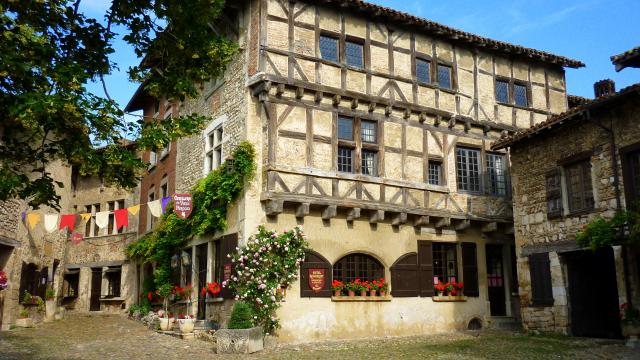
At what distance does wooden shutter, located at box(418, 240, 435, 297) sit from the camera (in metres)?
16.5

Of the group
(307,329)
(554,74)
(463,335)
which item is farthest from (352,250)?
(554,74)

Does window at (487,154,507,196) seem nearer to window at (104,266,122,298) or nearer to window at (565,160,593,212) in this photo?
window at (565,160,593,212)

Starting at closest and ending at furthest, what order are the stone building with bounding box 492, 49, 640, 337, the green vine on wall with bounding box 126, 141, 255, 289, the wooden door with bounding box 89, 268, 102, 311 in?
the stone building with bounding box 492, 49, 640, 337 → the green vine on wall with bounding box 126, 141, 255, 289 → the wooden door with bounding box 89, 268, 102, 311

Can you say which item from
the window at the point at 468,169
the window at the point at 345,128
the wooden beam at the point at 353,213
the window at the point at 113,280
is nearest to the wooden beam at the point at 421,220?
the window at the point at 468,169

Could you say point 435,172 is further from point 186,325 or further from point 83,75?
point 83,75

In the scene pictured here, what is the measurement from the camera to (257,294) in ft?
45.4

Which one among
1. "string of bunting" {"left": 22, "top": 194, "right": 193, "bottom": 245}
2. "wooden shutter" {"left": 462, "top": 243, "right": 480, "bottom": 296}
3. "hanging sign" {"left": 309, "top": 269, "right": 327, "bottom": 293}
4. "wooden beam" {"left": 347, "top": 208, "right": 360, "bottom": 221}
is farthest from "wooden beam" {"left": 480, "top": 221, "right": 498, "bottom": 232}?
"string of bunting" {"left": 22, "top": 194, "right": 193, "bottom": 245}

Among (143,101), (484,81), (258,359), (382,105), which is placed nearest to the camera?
(258,359)

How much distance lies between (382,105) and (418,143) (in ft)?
5.24

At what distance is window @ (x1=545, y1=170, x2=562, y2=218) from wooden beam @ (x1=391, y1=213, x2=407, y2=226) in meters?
3.67

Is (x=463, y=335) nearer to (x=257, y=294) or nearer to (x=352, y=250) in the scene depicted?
(x=352, y=250)

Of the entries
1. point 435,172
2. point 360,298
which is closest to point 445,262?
point 435,172

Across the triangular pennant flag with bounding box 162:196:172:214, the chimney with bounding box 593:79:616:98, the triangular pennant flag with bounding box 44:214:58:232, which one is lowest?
the triangular pennant flag with bounding box 44:214:58:232

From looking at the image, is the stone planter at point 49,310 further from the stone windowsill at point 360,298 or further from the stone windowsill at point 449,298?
the stone windowsill at point 449,298
